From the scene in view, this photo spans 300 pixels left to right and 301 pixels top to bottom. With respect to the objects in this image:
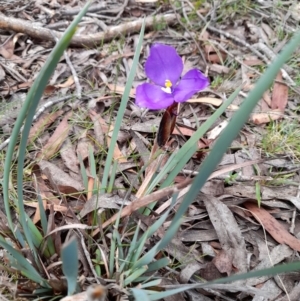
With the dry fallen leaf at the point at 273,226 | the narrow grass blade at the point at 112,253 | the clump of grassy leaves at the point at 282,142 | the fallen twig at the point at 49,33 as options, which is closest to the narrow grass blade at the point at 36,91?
the narrow grass blade at the point at 112,253

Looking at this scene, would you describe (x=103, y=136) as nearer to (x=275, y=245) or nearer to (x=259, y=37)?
(x=275, y=245)

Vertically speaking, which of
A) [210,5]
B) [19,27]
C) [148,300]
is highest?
[210,5]

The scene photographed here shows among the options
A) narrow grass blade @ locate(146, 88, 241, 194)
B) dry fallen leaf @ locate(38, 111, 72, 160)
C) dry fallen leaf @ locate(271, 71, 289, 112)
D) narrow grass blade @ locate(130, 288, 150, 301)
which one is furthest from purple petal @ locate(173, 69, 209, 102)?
dry fallen leaf @ locate(271, 71, 289, 112)

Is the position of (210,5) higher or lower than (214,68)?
higher

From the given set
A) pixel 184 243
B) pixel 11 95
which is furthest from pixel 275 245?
Answer: pixel 11 95

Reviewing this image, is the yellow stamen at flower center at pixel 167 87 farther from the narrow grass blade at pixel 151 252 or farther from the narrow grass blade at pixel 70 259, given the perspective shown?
the narrow grass blade at pixel 70 259

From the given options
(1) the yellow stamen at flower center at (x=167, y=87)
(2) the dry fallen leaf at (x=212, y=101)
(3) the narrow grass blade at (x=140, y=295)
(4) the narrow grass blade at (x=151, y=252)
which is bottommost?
(3) the narrow grass blade at (x=140, y=295)
